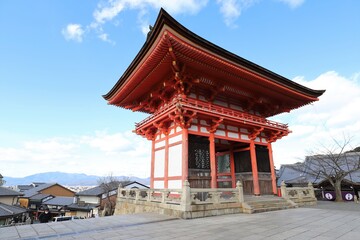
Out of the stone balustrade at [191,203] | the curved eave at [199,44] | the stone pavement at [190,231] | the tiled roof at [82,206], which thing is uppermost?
the curved eave at [199,44]

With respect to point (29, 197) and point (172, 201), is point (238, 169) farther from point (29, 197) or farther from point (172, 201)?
point (29, 197)

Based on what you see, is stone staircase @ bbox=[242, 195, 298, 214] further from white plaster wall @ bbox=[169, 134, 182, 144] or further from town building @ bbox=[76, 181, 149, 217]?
town building @ bbox=[76, 181, 149, 217]

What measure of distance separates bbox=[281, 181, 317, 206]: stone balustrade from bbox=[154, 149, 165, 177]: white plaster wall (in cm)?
760

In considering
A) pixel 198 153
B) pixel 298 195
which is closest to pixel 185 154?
pixel 198 153

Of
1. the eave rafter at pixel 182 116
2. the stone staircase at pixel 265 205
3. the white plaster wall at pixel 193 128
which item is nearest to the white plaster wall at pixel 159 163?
the white plaster wall at pixel 193 128

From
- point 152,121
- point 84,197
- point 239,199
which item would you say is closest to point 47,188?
point 84,197

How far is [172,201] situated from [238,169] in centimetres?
687

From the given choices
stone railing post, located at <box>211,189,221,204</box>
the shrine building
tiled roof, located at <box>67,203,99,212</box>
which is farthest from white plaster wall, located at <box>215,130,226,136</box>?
tiled roof, located at <box>67,203,99,212</box>

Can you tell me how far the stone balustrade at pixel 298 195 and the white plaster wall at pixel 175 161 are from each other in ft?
22.5

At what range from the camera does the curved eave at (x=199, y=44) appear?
812 centimetres

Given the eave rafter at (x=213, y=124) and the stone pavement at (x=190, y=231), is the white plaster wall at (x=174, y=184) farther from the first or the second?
the stone pavement at (x=190, y=231)

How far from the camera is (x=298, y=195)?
12836 millimetres

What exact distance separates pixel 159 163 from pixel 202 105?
475 centimetres

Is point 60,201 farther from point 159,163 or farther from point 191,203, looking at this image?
point 191,203
